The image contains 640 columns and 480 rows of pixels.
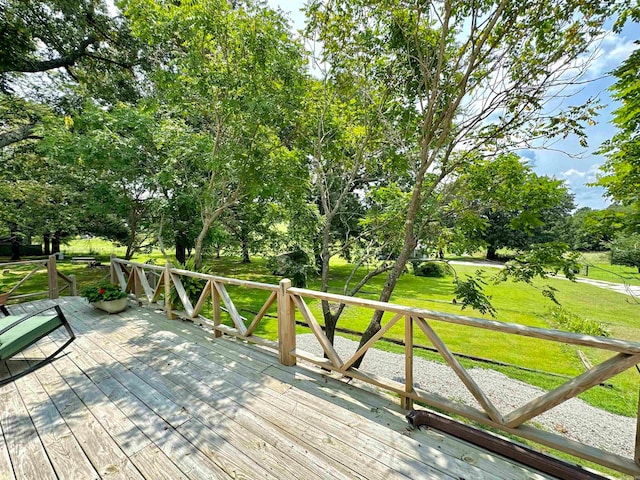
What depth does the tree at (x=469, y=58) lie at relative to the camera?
310cm

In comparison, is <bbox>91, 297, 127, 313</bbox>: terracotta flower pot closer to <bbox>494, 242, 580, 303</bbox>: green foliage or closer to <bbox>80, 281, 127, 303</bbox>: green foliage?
<bbox>80, 281, 127, 303</bbox>: green foliage

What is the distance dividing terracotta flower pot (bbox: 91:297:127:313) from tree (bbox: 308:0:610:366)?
4449 millimetres

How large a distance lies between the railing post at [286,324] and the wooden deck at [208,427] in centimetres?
12

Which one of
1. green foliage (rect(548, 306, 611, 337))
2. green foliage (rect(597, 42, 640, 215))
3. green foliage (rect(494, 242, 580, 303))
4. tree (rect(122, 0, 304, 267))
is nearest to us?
green foliage (rect(494, 242, 580, 303))

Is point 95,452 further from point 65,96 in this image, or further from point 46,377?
point 65,96

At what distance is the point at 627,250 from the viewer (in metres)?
5.57

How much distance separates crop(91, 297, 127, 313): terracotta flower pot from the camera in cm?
503

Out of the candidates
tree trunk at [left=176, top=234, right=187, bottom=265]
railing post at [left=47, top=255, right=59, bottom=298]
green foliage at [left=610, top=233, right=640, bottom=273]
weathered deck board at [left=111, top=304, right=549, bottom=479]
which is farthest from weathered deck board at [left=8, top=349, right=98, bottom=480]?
green foliage at [left=610, top=233, right=640, bottom=273]

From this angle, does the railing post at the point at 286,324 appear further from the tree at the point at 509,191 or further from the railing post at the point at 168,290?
the tree at the point at 509,191

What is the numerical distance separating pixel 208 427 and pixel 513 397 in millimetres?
5081

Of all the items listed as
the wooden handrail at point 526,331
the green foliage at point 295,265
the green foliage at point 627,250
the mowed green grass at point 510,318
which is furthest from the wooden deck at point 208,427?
the green foliage at point 295,265

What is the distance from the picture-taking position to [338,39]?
4.16 meters

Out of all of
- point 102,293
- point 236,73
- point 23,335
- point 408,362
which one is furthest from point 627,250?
point 102,293

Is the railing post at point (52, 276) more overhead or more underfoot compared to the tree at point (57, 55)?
more underfoot
